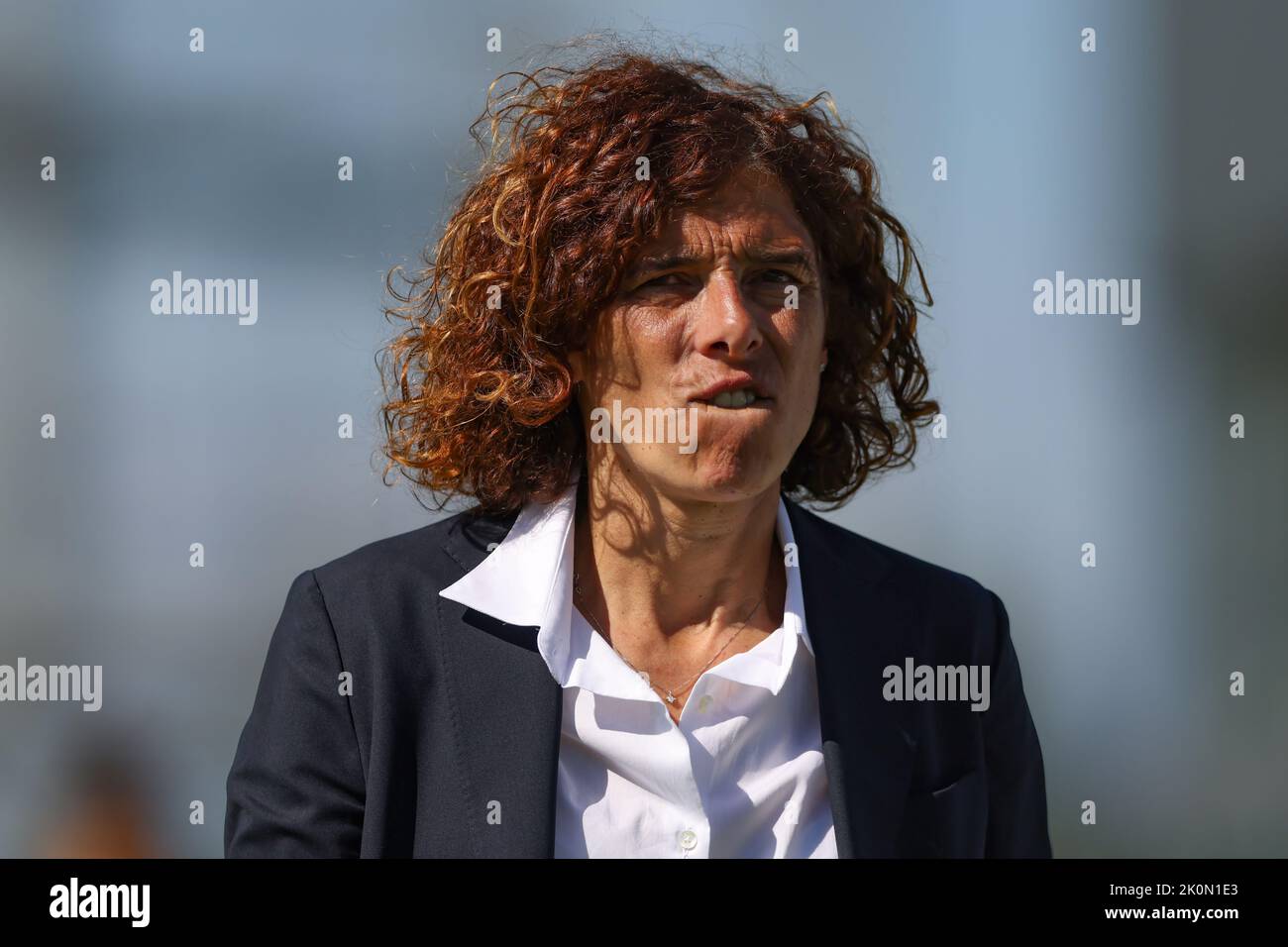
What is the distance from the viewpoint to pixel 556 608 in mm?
2457

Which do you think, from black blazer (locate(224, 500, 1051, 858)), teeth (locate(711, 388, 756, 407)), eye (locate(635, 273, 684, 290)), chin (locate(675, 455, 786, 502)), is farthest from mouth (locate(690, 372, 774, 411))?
black blazer (locate(224, 500, 1051, 858))

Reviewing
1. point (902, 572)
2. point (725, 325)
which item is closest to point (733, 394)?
point (725, 325)

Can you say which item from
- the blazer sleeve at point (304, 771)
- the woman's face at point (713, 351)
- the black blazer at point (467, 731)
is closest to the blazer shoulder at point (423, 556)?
the black blazer at point (467, 731)

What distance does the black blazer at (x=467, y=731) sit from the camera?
7.61ft

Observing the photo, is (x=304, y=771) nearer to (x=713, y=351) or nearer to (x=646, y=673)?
(x=646, y=673)

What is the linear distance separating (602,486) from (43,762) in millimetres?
2208

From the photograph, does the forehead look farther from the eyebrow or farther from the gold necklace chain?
the gold necklace chain

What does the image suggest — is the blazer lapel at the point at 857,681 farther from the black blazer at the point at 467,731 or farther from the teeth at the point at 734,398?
the teeth at the point at 734,398

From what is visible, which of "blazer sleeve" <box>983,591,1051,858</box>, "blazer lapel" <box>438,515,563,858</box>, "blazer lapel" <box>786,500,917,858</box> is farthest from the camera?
"blazer sleeve" <box>983,591,1051,858</box>

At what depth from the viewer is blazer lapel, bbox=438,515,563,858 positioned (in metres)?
2.27

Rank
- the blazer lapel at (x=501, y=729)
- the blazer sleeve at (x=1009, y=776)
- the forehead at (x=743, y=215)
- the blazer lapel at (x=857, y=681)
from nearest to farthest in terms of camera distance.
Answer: the blazer lapel at (x=501, y=729), the blazer lapel at (x=857, y=681), the forehead at (x=743, y=215), the blazer sleeve at (x=1009, y=776)

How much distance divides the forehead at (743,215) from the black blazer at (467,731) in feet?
2.24

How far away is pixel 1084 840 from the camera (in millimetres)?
4312

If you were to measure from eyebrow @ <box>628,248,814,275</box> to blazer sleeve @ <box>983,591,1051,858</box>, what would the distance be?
1.00 meters
